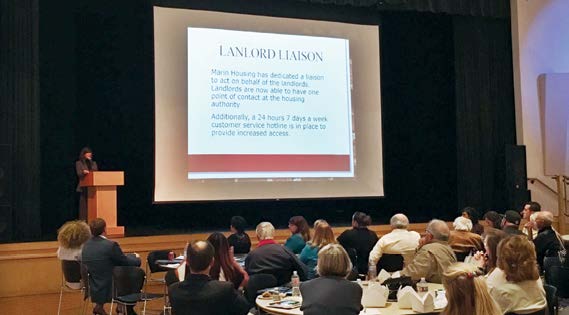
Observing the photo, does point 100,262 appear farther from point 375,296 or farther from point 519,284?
point 519,284

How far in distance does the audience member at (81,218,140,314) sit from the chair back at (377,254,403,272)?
2570mm

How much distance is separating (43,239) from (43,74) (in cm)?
254

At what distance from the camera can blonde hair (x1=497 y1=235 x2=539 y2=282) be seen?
3471 mm

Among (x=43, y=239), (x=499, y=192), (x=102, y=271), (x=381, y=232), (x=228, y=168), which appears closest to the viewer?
(x=102, y=271)

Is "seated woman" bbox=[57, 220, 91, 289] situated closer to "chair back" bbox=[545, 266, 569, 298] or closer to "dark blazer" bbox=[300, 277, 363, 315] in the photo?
"dark blazer" bbox=[300, 277, 363, 315]

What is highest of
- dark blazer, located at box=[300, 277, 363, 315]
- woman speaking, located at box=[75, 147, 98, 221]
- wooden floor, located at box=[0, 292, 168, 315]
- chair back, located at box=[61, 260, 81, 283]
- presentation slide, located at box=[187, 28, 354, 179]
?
presentation slide, located at box=[187, 28, 354, 179]

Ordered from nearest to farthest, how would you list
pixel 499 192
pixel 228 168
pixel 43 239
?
pixel 43 239
pixel 228 168
pixel 499 192

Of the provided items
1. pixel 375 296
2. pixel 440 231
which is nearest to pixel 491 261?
pixel 440 231

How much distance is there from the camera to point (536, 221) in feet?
19.6

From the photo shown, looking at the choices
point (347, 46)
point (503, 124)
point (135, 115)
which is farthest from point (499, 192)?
point (135, 115)

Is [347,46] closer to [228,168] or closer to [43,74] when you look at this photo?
[228,168]

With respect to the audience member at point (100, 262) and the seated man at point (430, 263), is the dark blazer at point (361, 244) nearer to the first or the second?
the seated man at point (430, 263)

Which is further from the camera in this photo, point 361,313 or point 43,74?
point 43,74

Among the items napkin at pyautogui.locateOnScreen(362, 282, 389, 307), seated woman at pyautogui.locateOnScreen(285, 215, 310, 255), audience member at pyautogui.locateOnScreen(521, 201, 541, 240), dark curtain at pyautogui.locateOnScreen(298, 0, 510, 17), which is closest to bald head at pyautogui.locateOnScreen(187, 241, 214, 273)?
napkin at pyautogui.locateOnScreen(362, 282, 389, 307)
